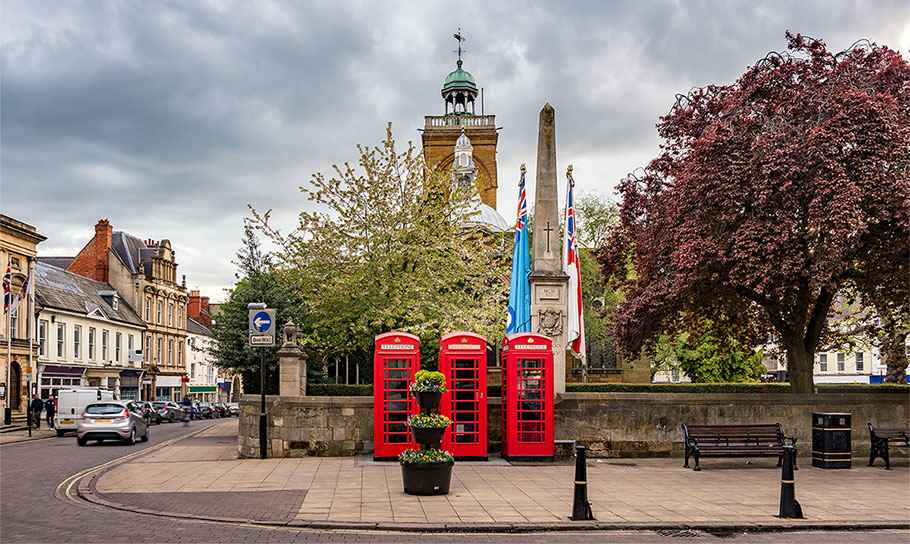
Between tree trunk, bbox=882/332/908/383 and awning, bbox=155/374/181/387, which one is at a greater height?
tree trunk, bbox=882/332/908/383

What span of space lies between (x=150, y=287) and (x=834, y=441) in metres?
54.6

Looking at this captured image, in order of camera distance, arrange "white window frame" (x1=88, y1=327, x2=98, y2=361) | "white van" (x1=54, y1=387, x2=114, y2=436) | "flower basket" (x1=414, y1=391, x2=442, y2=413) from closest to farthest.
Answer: "flower basket" (x1=414, y1=391, x2=442, y2=413), "white van" (x1=54, y1=387, x2=114, y2=436), "white window frame" (x1=88, y1=327, x2=98, y2=361)

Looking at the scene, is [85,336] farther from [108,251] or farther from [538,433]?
[538,433]

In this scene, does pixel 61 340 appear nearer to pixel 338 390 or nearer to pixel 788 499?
pixel 338 390

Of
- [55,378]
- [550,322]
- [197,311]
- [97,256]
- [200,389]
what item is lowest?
[200,389]

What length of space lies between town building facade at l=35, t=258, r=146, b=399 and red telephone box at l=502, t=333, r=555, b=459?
28735 mm

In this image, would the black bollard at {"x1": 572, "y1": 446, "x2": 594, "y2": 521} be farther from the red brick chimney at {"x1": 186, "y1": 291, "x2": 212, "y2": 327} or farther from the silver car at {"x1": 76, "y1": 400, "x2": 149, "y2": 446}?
the red brick chimney at {"x1": 186, "y1": 291, "x2": 212, "y2": 327}

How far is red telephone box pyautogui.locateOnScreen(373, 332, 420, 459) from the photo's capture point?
17719 millimetres

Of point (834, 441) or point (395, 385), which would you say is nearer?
point (834, 441)

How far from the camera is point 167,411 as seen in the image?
48281 mm

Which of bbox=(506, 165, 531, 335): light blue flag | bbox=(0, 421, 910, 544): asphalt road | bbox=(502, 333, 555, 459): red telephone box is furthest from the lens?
bbox=(506, 165, 531, 335): light blue flag

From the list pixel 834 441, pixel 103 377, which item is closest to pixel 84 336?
pixel 103 377

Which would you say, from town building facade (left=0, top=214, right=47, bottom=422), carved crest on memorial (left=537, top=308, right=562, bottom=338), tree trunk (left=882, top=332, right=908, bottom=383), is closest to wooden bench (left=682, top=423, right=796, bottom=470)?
carved crest on memorial (left=537, top=308, right=562, bottom=338)

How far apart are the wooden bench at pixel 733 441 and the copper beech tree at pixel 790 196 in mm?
2812
